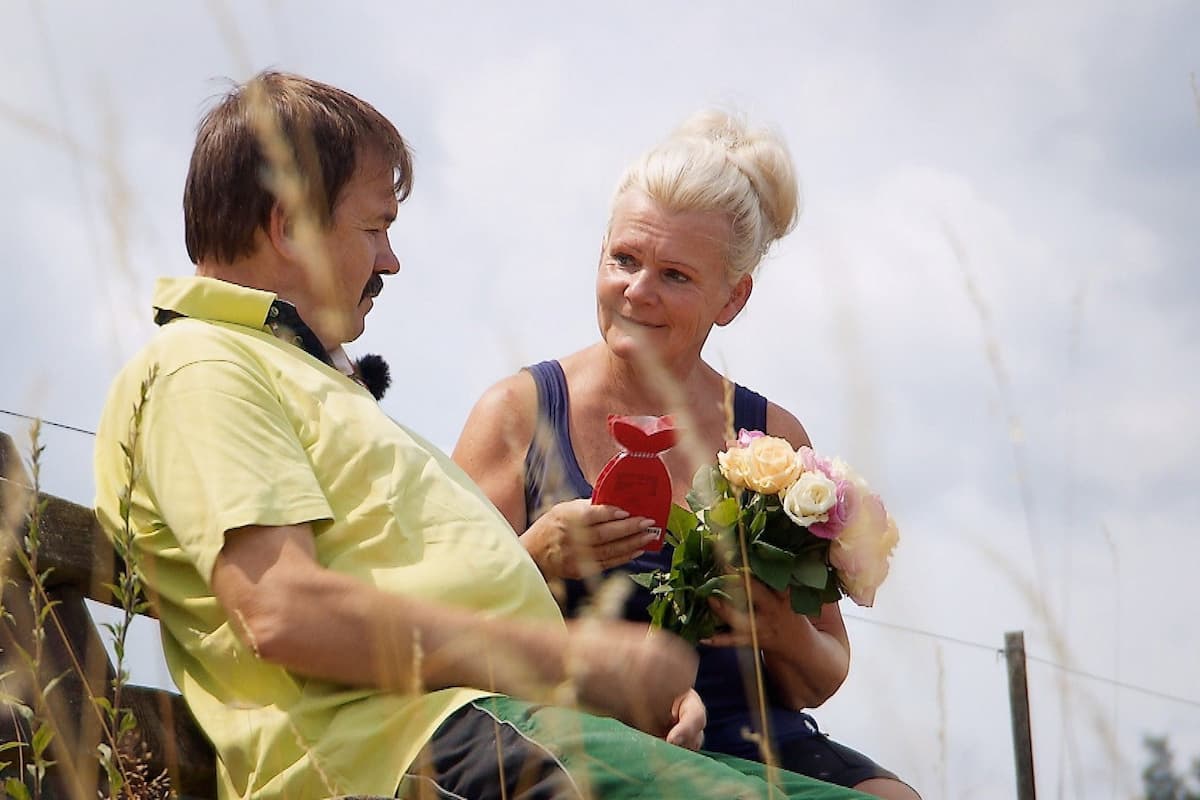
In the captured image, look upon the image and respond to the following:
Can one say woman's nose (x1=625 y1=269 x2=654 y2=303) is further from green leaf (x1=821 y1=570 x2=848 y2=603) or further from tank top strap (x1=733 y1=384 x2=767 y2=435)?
green leaf (x1=821 y1=570 x2=848 y2=603)

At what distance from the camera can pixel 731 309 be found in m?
4.25

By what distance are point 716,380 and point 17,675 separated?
2.36 meters

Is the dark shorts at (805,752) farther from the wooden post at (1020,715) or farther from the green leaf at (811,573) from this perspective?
the wooden post at (1020,715)

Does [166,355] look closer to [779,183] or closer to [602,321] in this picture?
[602,321]

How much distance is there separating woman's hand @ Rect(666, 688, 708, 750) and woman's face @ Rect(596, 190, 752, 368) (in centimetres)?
133

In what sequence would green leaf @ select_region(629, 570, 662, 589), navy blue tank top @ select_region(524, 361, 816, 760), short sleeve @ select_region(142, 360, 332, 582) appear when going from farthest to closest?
navy blue tank top @ select_region(524, 361, 816, 760) < green leaf @ select_region(629, 570, 662, 589) < short sleeve @ select_region(142, 360, 332, 582)

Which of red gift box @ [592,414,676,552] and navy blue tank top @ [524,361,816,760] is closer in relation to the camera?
red gift box @ [592,414,676,552]

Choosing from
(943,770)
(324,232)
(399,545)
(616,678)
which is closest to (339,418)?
(399,545)

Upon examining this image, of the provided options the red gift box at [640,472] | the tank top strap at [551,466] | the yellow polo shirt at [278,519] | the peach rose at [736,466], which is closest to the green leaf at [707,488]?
the peach rose at [736,466]

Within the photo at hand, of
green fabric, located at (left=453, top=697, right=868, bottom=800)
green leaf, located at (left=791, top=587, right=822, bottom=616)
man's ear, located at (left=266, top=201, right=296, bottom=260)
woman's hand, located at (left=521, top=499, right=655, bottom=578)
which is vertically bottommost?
green fabric, located at (left=453, top=697, right=868, bottom=800)

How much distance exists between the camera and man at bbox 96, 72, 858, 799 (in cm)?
228

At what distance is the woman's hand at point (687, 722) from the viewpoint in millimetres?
2754

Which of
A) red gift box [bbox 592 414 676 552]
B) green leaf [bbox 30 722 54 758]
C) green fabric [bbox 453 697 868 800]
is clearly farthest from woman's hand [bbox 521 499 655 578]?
green leaf [bbox 30 722 54 758]

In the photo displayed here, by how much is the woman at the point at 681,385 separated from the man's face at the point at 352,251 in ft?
2.91
